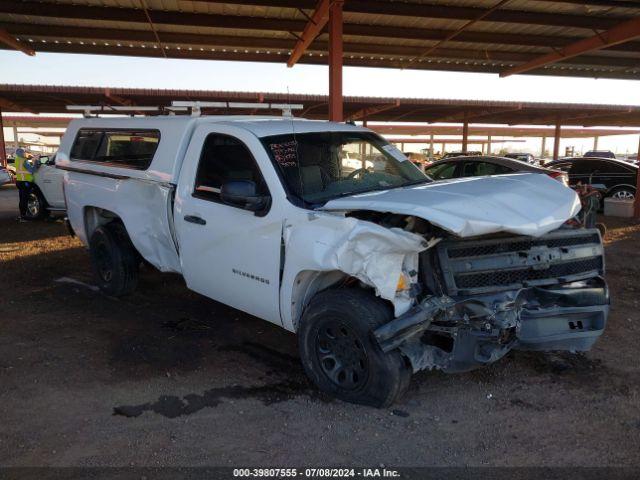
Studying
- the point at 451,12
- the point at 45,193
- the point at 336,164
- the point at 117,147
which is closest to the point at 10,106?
the point at 45,193

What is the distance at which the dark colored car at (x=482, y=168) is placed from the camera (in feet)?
31.3

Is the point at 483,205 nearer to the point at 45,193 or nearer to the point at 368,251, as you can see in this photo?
the point at 368,251

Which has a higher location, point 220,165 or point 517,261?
point 220,165

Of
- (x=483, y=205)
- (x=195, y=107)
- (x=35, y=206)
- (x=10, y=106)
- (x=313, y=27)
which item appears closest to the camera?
(x=483, y=205)

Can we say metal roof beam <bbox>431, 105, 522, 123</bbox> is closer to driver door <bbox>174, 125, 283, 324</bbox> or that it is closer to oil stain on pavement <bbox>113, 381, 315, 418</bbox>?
driver door <bbox>174, 125, 283, 324</bbox>

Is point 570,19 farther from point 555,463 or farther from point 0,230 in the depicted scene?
point 0,230

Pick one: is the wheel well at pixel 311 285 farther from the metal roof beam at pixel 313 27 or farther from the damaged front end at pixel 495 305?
the metal roof beam at pixel 313 27

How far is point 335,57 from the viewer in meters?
9.28

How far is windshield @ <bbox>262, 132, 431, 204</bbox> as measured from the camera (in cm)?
399

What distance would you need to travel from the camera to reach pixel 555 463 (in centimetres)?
287

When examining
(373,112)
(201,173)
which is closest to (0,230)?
(201,173)

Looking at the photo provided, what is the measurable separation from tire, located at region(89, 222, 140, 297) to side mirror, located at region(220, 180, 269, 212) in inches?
98.1

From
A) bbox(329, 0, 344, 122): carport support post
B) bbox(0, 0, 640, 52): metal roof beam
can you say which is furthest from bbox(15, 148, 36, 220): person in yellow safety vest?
bbox(329, 0, 344, 122): carport support post

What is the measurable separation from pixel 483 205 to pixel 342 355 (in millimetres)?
1406
